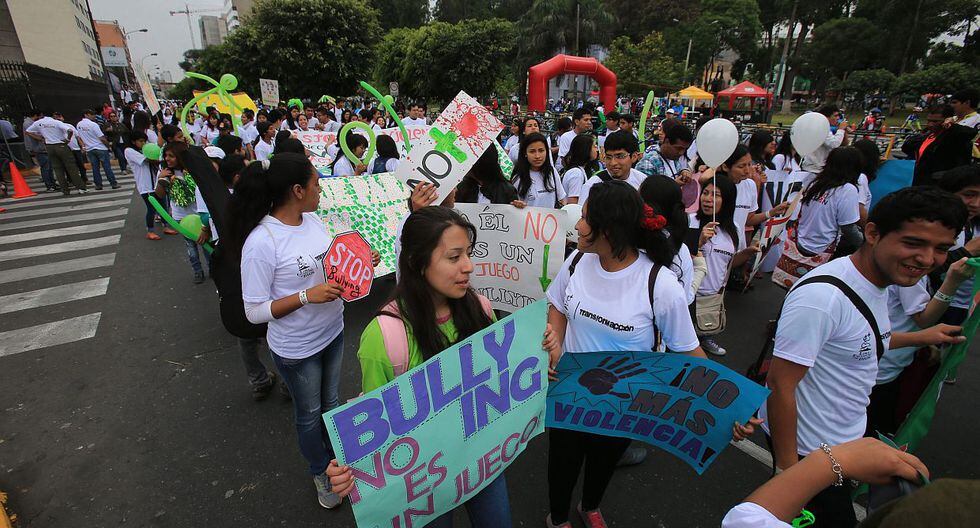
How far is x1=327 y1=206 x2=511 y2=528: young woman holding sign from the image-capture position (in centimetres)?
163

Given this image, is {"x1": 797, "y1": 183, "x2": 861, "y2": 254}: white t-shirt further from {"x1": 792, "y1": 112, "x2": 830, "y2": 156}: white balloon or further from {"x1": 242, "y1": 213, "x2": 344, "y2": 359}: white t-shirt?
{"x1": 242, "y1": 213, "x2": 344, "y2": 359}: white t-shirt

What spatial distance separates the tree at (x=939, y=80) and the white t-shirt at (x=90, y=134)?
131 feet

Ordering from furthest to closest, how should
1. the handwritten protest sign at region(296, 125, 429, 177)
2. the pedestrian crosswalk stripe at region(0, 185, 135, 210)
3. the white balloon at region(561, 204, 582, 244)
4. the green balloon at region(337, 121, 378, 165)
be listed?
the pedestrian crosswalk stripe at region(0, 185, 135, 210) → the handwritten protest sign at region(296, 125, 429, 177) → the green balloon at region(337, 121, 378, 165) → the white balloon at region(561, 204, 582, 244)

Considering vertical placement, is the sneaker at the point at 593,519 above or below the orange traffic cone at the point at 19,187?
below

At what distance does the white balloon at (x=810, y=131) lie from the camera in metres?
4.41

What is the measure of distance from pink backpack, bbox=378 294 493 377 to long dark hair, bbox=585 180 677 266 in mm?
898

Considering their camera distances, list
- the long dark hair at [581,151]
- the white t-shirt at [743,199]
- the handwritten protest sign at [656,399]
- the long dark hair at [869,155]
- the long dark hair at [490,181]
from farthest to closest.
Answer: the long dark hair at [869,155]
the long dark hair at [581,151]
the white t-shirt at [743,199]
the long dark hair at [490,181]
the handwritten protest sign at [656,399]

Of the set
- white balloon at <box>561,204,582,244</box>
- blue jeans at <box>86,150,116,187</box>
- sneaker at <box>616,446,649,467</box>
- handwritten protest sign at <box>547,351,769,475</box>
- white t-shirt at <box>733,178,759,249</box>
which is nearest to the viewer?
handwritten protest sign at <box>547,351,769,475</box>

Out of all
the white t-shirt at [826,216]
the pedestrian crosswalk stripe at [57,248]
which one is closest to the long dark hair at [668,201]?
the white t-shirt at [826,216]

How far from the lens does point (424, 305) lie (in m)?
1.71

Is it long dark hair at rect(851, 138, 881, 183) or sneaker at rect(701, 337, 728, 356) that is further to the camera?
long dark hair at rect(851, 138, 881, 183)

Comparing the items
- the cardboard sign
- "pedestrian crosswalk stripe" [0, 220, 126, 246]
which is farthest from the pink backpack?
the cardboard sign

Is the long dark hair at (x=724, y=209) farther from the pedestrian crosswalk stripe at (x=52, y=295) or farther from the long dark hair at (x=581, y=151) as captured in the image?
the pedestrian crosswalk stripe at (x=52, y=295)

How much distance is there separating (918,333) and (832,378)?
2.40ft
